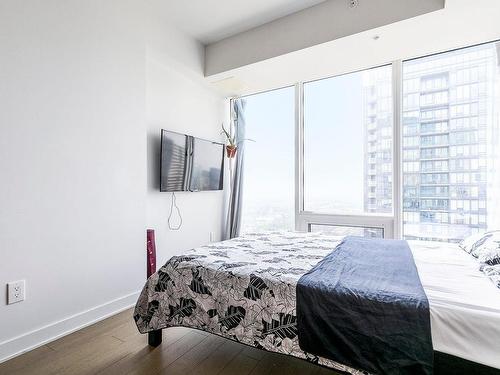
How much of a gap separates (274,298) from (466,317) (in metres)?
0.80

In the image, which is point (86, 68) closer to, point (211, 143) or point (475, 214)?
point (211, 143)

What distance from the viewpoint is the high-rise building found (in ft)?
9.16

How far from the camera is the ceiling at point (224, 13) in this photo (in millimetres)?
2684

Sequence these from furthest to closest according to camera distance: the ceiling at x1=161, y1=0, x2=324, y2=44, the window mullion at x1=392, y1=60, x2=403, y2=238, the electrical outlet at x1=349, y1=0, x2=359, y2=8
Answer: the window mullion at x1=392, y1=60, x2=403, y2=238 < the ceiling at x1=161, y1=0, x2=324, y2=44 < the electrical outlet at x1=349, y1=0, x2=359, y2=8

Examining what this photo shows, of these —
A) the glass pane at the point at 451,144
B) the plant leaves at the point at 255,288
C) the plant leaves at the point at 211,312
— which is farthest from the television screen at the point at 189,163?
the glass pane at the point at 451,144

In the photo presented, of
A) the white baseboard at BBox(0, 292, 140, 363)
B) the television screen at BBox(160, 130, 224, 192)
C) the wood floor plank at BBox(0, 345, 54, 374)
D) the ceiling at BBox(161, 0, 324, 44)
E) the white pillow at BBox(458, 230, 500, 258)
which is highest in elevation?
the ceiling at BBox(161, 0, 324, 44)

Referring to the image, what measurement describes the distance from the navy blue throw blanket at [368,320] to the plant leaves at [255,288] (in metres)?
0.22

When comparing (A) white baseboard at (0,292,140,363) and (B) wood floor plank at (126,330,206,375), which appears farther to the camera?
(A) white baseboard at (0,292,140,363)

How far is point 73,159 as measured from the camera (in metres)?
2.06

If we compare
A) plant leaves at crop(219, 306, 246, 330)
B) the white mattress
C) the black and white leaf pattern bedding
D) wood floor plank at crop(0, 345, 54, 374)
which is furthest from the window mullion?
wood floor plank at crop(0, 345, 54, 374)

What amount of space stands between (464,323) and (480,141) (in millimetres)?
2525

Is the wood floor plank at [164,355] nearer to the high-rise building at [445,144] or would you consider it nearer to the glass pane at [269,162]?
the glass pane at [269,162]

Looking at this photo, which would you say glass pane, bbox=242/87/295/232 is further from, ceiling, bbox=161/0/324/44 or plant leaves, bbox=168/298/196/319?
plant leaves, bbox=168/298/196/319

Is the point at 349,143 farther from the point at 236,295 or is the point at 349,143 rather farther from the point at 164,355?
the point at 164,355
